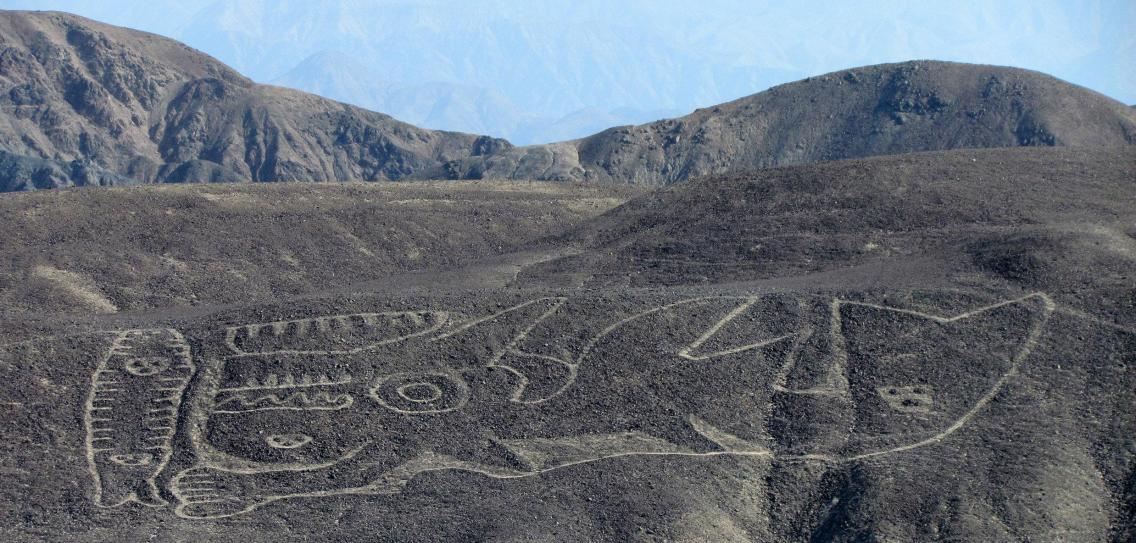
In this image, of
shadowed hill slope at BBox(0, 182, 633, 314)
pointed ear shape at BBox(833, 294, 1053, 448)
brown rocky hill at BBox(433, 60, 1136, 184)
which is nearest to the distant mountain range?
brown rocky hill at BBox(433, 60, 1136, 184)

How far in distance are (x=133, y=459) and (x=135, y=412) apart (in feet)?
5.02

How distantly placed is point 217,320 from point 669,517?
11761mm

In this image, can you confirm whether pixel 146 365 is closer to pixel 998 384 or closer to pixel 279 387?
pixel 279 387

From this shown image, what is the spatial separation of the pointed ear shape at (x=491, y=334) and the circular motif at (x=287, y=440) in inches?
140

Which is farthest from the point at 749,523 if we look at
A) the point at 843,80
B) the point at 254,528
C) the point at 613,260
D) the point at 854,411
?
the point at 843,80

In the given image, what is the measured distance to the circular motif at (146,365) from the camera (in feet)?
69.2

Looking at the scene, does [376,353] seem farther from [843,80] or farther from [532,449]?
[843,80]

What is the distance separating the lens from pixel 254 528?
54.9 ft

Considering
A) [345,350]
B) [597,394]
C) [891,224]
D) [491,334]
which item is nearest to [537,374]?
[597,394]

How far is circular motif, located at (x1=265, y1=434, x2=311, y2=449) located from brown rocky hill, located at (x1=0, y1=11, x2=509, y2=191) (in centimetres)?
8231

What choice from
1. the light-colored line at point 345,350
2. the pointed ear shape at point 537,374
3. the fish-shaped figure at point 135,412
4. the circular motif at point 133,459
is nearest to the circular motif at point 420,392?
the pointed ear shape at point 537,374

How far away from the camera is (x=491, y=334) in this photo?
2248 cm

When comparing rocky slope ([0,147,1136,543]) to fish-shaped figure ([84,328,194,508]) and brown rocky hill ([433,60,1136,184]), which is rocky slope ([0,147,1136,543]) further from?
brown rocky hill ([433,60,1136,184])

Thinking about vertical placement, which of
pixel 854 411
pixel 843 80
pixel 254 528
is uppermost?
pixel 843 80
